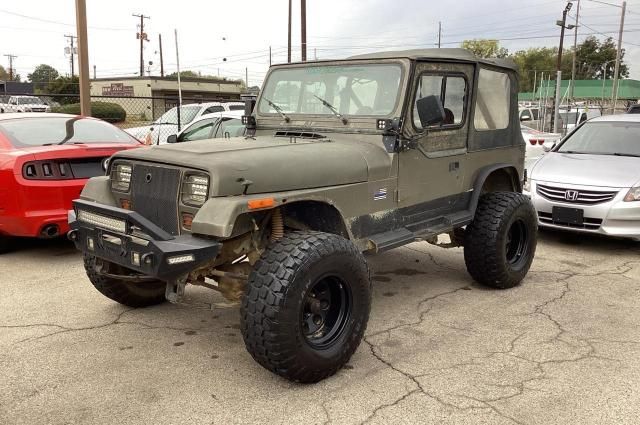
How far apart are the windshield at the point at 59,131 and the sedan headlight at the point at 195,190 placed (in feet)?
11.4

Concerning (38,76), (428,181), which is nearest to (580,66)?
(38,76)

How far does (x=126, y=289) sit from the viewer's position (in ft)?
14.1

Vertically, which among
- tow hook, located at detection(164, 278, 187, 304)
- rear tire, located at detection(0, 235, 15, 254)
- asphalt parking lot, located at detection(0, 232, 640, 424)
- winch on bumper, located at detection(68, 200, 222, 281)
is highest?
winch on bumper, located at detection(68, 200, 222, 281)

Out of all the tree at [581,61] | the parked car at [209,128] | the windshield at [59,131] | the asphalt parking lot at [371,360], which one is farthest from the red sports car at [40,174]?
the tree at [581,61]

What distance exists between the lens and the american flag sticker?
12.8 ft

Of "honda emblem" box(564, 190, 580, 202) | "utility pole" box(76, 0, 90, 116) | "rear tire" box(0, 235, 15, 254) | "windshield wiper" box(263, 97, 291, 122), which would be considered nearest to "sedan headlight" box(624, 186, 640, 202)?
"honda emblem" box(564, 190, 580, 202)

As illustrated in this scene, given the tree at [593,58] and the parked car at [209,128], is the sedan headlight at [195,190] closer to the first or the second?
the parked car at [209,128]

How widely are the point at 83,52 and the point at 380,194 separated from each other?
7.87 m

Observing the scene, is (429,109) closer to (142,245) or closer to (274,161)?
(274,161)

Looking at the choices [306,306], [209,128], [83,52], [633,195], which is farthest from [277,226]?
[83,52]

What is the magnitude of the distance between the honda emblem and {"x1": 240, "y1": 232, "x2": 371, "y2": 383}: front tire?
409cm

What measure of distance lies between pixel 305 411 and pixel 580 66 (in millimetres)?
93162

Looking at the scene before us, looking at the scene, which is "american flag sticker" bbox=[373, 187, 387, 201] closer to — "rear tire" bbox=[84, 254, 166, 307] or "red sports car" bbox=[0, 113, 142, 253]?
"rear tire" bbox=[84, 254, 166, 307]

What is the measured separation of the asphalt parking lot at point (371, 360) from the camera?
302 centimetres
